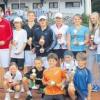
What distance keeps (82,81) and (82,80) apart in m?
0.02

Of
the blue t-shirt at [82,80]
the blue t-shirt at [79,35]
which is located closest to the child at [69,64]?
the blue t-shirt at [82,80]

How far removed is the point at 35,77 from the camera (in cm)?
880

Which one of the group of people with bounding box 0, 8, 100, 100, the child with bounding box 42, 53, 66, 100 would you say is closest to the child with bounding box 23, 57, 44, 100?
the group of people with bounding box 0, 8, 100, 100

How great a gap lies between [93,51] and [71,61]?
3.67ft

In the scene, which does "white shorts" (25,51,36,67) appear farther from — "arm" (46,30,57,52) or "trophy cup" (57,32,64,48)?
"trophy cup" (57,32,64,48)

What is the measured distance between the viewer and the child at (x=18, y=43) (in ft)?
32.0

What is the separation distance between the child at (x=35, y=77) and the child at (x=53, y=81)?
1.85 ft

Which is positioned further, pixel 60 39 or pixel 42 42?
pixel 60 39

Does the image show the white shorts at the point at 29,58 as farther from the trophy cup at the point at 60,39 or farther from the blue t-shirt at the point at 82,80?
the blue t-shirt at the point at 82,80

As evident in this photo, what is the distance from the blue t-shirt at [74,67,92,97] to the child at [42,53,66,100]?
0.27 metres

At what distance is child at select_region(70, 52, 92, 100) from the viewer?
8047mm

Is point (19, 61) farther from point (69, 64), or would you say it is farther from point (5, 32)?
point (69, 64)

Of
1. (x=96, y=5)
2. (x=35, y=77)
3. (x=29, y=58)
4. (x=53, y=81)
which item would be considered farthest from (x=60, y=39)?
(x=96, y=5)

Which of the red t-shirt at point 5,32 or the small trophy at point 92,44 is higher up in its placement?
the red t-shirt at point 5,32
